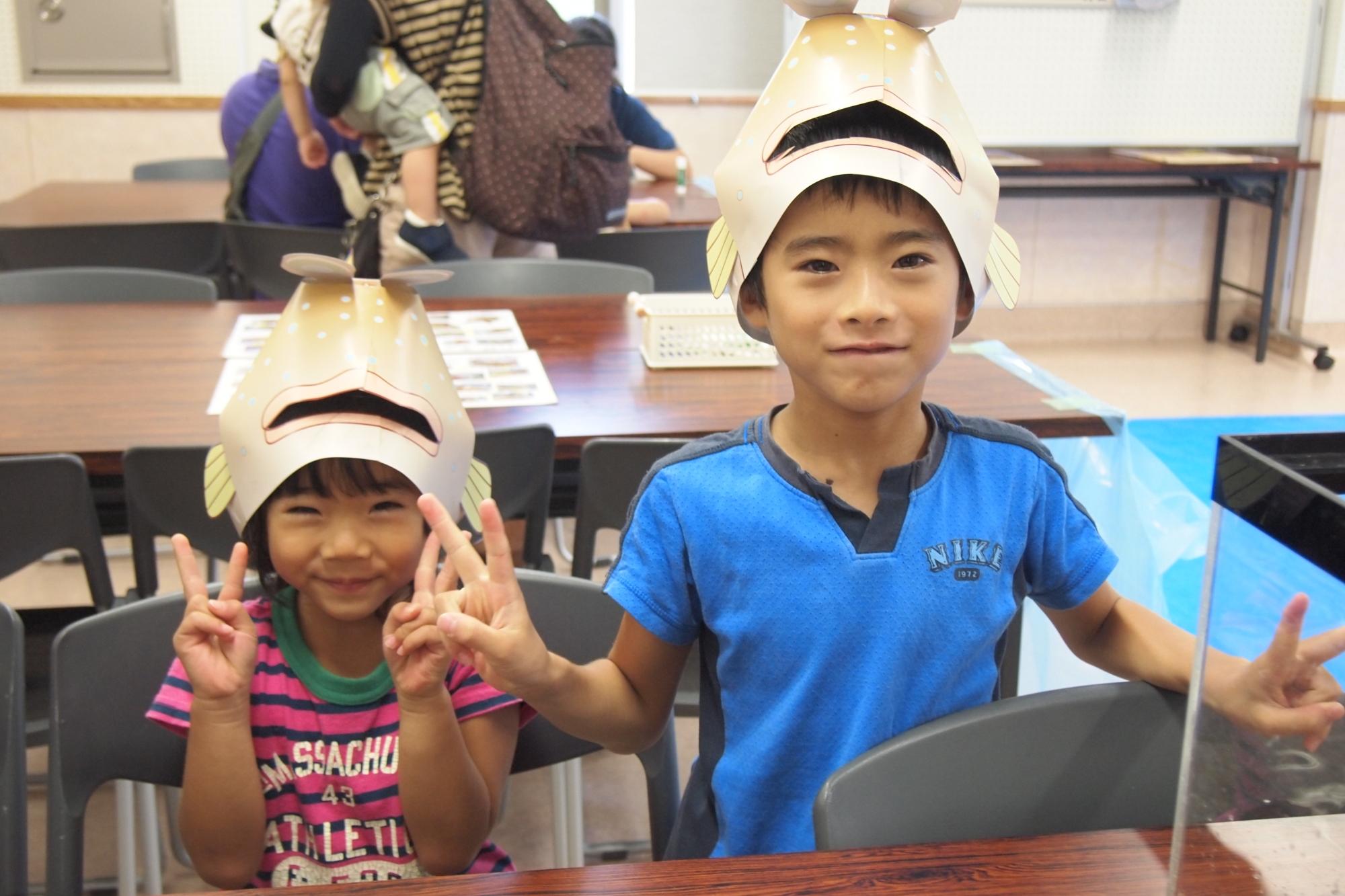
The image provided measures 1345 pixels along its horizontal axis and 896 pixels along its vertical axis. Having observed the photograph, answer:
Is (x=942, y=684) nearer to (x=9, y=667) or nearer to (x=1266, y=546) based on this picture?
(x=1266, y=546)

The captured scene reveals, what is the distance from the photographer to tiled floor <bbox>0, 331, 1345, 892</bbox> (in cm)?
220

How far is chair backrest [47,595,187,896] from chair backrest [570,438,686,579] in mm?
651

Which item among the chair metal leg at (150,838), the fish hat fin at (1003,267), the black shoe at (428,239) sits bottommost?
the chair metal leg at (150,838)

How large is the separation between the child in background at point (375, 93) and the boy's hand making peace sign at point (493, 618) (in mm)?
1958

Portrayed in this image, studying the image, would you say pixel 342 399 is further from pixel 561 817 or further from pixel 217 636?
pixel 561 817

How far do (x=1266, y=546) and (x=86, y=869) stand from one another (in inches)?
80.7

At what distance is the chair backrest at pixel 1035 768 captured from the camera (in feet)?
3.07

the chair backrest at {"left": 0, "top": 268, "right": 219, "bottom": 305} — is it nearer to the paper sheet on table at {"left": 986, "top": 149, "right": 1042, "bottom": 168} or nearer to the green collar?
the green collar

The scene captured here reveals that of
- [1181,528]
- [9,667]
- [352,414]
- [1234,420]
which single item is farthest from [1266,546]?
[1234,420]

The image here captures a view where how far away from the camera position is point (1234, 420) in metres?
4.62

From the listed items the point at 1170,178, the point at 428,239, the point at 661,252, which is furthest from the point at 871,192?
the point at 1170,178

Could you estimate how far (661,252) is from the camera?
324cm

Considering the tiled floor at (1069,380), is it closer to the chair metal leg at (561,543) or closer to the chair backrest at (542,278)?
the chair metal leg at (561,543)

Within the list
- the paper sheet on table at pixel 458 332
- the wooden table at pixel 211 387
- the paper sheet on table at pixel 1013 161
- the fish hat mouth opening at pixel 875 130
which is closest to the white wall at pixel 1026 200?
the paper sheet on table at pixel 1013 161
